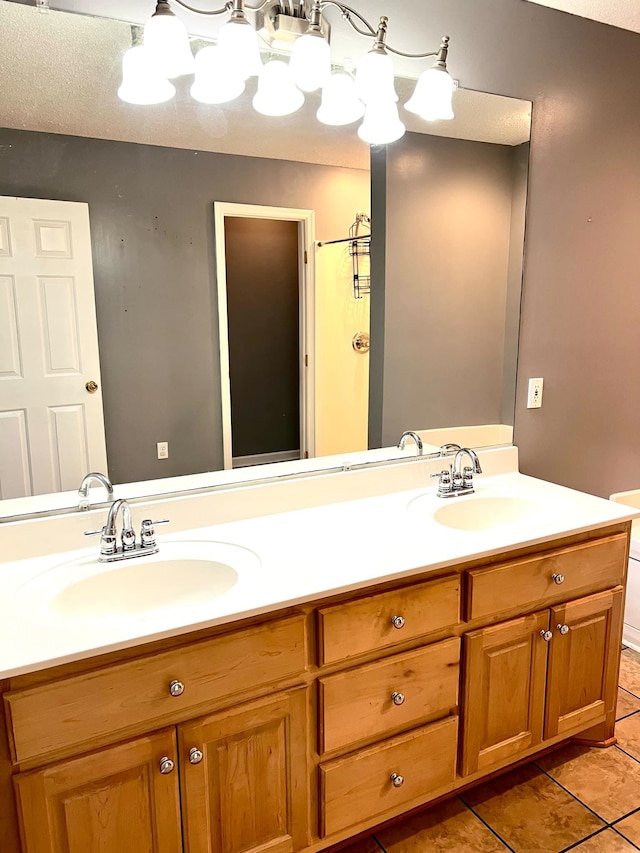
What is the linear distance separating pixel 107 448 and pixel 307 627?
74 cm

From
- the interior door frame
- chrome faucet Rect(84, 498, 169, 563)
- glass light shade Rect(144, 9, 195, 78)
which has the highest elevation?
glass light shade Rect(144, 9, 195, 78)

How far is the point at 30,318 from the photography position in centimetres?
151

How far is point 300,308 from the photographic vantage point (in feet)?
6.22

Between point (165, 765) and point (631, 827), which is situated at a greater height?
point (165, 765)

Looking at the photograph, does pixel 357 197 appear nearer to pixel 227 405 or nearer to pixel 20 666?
pixel 227 405

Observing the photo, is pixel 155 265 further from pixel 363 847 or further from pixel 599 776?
pixel 599 776

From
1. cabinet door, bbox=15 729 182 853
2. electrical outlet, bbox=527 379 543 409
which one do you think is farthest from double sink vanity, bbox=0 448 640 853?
electrical outlet, bbox=527 379 543 409

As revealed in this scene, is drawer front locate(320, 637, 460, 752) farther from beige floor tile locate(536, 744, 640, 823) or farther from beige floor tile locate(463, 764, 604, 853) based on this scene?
beige floor tile locate(536, 744, 640, 823)

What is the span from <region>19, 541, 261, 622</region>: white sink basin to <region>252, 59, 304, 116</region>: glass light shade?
1.19 m

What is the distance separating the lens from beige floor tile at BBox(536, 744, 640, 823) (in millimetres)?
1715

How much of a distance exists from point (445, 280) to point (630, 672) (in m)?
1.67

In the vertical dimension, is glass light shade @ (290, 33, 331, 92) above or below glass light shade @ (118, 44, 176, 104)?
above

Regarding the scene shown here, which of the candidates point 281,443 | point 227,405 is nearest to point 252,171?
point 227,405

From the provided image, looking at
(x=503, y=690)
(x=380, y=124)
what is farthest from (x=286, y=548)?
(x=380, y=124)
